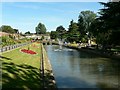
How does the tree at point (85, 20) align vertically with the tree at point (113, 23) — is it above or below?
above

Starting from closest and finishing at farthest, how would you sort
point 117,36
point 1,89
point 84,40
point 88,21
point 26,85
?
point 1,89 < point 26,85 < point 117,36 < point 84,40 < point 88,21

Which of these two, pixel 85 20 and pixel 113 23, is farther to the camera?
pixel 85 20

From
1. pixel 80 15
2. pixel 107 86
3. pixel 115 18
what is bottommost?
pixel 107 86

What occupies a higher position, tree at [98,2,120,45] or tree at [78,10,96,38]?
tree at [78,10,96,38]

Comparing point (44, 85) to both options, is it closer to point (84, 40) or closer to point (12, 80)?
point (12, 80)

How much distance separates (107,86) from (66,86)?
3200 mm

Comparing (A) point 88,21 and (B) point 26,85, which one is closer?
(B) point 26,85

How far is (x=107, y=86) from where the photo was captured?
2159cm

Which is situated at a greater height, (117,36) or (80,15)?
(80,15)

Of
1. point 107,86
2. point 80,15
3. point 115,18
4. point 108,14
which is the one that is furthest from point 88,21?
point 107,86

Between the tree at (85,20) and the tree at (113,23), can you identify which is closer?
the tree at (113,23)

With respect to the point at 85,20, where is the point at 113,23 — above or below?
below

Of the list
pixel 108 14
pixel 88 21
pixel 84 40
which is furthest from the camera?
pixel 88 21

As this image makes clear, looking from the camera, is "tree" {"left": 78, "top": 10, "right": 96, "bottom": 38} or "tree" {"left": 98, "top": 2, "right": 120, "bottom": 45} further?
"tree" {"left": 78, "top": 10, "right": 96, "bottom": 38}
